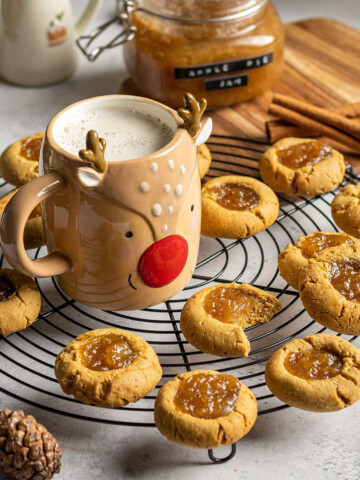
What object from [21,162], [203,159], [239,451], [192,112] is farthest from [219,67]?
[239,451]

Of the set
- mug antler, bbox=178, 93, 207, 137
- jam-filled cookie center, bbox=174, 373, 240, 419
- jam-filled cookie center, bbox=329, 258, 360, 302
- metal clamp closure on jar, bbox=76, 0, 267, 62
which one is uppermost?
mug antler, bbox=178, 93, 207, 137

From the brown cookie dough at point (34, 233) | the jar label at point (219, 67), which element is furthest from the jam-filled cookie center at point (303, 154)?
the brown cookie dough at point (34, 233)

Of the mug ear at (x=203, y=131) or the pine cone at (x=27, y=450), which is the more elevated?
the mug ear at (x=203, y=131)

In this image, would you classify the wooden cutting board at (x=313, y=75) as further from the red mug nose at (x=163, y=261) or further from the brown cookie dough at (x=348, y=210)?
the red mug nose at (x=163, y=261)

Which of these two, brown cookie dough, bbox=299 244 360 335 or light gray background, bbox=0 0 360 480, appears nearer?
light gray background, bbox=0 0 360 480

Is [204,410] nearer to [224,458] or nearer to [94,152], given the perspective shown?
[224,458]

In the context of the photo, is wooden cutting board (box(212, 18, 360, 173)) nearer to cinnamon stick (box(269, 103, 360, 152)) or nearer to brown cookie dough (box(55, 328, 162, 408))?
cinnamon stick (box(269, 103, 360, 152))

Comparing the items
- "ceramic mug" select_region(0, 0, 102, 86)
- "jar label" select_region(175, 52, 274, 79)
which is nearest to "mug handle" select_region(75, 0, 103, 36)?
"ceramic mug" select_region(0, 0, 102, 86)

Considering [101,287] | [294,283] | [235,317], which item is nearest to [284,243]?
[294,283]
